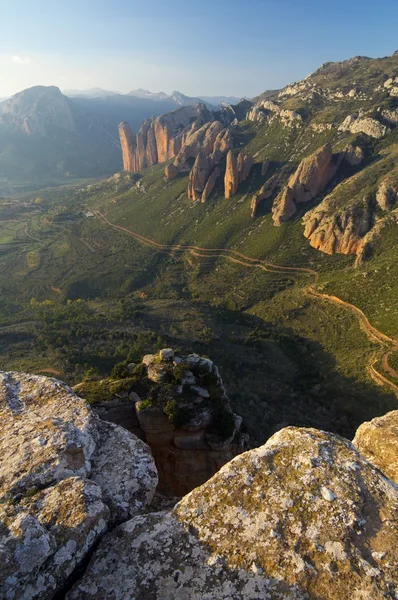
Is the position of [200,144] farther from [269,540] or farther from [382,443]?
[269,540]

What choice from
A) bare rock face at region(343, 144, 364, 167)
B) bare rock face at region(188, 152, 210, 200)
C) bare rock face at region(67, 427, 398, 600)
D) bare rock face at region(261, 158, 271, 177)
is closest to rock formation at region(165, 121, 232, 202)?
bare rock face at region(188, 152, 210, 200)

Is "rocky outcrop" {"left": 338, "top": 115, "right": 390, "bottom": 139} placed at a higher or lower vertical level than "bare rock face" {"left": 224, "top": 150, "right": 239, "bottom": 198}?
higher

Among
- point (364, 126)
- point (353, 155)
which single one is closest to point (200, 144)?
point (364, 126)

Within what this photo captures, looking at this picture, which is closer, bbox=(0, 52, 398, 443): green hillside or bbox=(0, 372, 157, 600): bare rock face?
bbox=(0, 372, 157, 600): bare rock face

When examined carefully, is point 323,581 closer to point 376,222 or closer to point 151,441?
point 151,441

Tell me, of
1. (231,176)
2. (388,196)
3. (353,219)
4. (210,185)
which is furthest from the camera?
(210,185)

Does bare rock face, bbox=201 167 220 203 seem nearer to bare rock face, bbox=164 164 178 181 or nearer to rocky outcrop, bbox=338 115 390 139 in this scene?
bare rock face, bbox=164 164 178 181

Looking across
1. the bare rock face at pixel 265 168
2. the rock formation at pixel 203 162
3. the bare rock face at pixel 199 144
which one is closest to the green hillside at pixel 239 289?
the bare rock face at pixel 265 168
